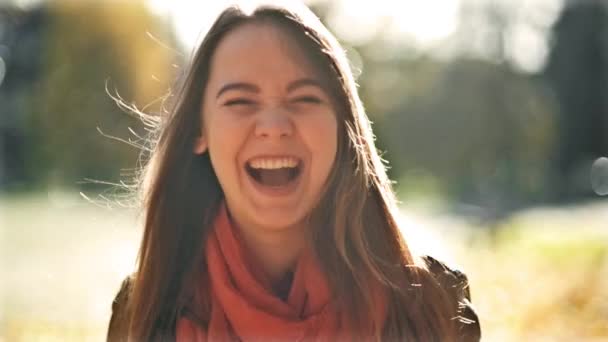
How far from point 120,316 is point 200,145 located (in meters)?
0.71

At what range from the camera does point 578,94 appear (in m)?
24.7

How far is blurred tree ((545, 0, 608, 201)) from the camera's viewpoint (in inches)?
942

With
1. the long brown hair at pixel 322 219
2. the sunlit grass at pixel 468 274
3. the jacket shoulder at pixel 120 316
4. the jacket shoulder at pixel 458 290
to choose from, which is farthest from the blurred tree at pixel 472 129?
the jacket shoulder at pixel 120 316

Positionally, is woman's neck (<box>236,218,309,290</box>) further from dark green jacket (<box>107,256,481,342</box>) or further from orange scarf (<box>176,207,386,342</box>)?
dark green jacket (<box>107,256,481,342</box>)

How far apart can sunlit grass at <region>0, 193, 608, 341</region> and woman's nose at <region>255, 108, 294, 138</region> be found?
2.11ft

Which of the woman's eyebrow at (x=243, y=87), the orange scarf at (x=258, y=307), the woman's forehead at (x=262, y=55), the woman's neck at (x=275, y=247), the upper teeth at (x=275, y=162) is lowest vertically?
the orange scarf at (x=258, y=307)

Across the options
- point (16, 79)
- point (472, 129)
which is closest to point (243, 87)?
point (16, 79)

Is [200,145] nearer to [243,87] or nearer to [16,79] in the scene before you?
[243,87]

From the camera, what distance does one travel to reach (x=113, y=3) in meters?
21.9

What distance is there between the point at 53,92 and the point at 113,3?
3.37 m

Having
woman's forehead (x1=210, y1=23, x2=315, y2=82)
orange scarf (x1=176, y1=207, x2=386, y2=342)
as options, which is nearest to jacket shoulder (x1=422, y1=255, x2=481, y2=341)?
orange scarf (x1=176, y1=207, x2=386, y2=342)

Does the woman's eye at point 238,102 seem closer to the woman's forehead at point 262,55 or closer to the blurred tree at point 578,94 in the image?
the woman's forehead at point 262,55

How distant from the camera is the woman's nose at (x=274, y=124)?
2426 mm

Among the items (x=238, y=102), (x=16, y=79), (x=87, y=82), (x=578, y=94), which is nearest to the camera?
(x=238, y=102)
